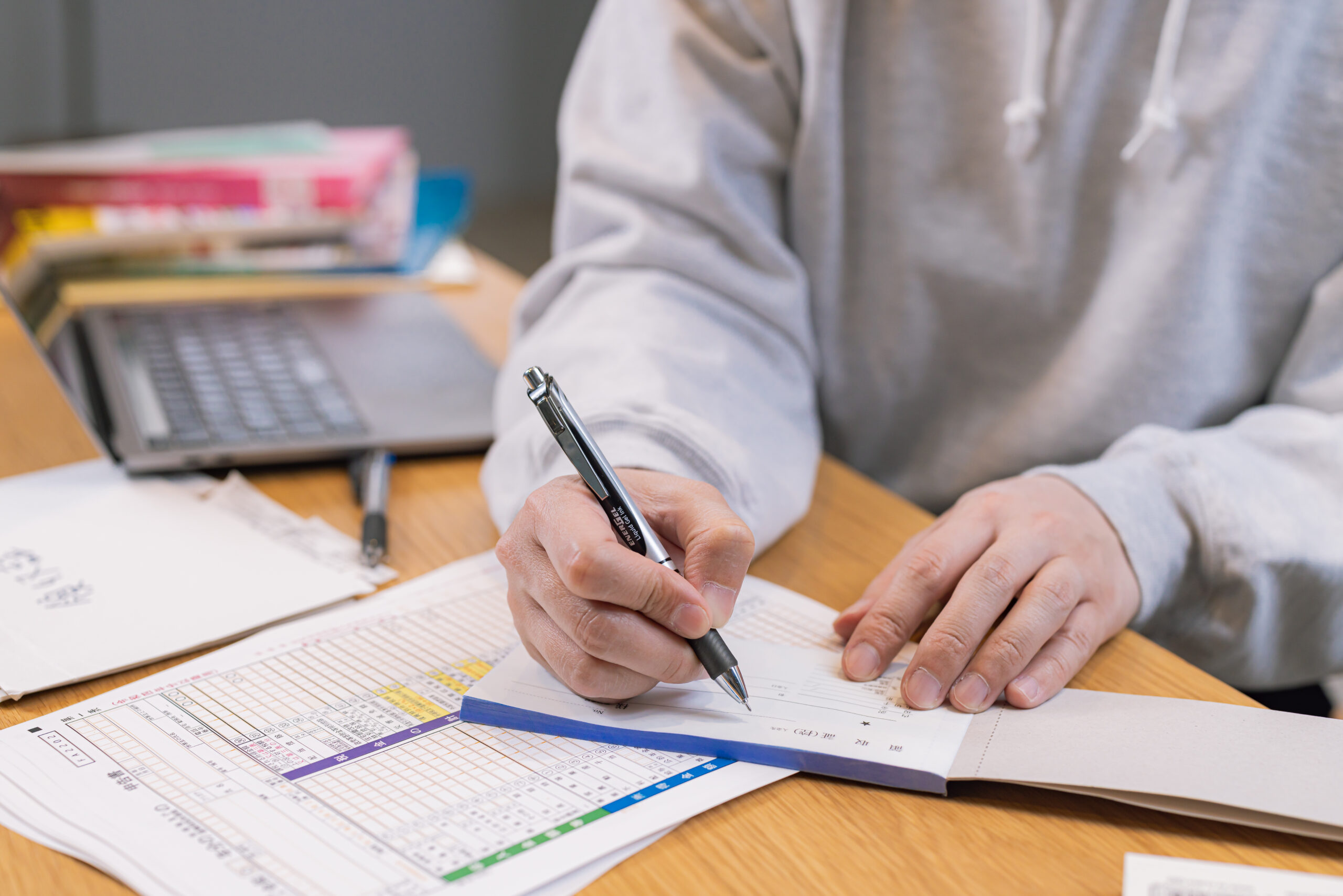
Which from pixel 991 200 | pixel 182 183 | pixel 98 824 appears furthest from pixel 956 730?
pixel 182 183


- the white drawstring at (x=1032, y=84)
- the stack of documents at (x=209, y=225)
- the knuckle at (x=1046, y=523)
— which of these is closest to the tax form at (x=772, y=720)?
the knuckle at (x=1046, y=523)

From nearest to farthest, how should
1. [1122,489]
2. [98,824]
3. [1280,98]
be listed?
[98,824] < [1122,489] < [1280,98]

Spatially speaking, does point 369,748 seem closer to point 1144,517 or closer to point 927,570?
point 927,570

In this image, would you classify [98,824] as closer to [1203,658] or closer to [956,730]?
[956,730]

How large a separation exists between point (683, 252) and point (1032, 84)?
0.26m

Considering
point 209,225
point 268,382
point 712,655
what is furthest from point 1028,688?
point 209,225

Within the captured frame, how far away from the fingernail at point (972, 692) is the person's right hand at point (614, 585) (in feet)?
0.34

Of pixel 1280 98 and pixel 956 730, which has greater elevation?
pixel 1280 98

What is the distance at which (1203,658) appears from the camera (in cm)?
61

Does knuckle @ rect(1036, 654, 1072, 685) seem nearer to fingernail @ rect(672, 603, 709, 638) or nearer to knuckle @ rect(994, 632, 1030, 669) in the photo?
knuckle @ rect(994, 632, 1030, 669)

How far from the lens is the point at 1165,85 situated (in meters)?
0.67

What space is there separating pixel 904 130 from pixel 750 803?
55 cm

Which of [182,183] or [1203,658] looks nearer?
[1203,658]

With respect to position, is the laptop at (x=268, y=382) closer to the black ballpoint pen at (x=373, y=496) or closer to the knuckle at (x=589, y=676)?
the black ballpoint pen at (x=373, y=496)
